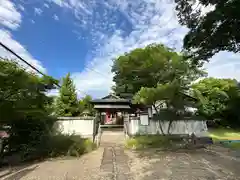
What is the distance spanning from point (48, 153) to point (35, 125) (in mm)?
1727

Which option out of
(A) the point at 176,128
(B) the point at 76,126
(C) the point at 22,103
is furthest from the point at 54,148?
(A) the point at 176,128

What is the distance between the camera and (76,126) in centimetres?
1155

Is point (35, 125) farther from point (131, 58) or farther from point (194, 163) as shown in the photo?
point (131, 58)

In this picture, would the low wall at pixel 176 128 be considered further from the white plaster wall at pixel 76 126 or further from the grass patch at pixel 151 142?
the white plaster wall at pixel 76 126

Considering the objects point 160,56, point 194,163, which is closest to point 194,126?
point 194,163

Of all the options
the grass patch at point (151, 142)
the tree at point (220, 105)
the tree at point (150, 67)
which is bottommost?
the grass patch at point (151, 142)

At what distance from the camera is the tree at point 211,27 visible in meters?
4.35

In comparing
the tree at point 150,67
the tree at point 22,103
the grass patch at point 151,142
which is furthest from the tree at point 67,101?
the grass patch at point 151,142

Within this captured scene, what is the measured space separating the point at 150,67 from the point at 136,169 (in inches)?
466

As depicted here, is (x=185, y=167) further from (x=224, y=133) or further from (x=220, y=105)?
(x=220, y=105)

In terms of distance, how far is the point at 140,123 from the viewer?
38.8 feet

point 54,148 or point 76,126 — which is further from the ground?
point 76,126

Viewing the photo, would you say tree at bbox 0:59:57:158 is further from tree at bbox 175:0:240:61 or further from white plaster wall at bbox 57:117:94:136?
tree at bbox 175:0:240:61

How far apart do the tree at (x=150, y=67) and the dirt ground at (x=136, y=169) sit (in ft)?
25.5
